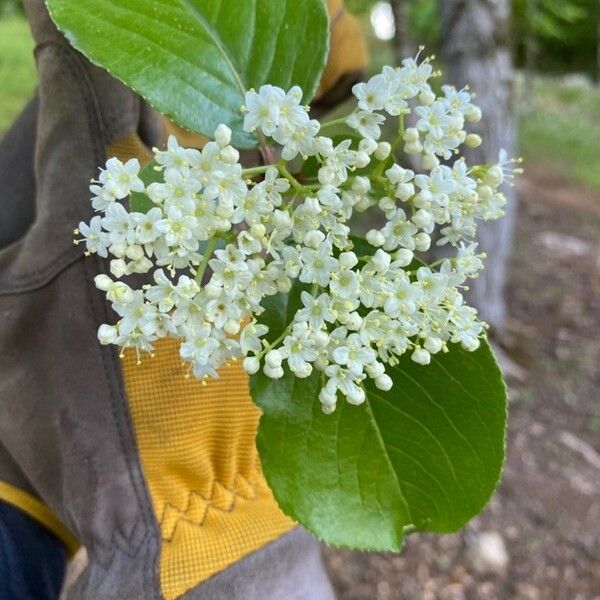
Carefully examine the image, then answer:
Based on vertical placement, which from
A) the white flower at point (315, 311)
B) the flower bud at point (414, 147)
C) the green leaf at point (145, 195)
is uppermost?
the flower bud at point (414, 147)

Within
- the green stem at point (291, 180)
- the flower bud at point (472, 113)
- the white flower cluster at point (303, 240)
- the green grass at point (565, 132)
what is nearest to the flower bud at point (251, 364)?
the white flower cluster at point (303, 240)

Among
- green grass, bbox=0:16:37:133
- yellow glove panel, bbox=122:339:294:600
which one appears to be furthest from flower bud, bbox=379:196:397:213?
green grass, bbox=0:16:37:133

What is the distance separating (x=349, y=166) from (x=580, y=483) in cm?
161

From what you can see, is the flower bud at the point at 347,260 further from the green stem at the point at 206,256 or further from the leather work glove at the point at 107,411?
the leather work glove at the point at 107,411

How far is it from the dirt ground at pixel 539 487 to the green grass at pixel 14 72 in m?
2.41

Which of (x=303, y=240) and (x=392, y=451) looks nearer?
(x=303, y=240)

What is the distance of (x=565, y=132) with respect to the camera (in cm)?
549

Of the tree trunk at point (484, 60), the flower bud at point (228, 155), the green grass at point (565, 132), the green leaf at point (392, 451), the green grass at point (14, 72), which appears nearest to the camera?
the flower bud at point (228, 155)

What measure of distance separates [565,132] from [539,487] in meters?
4.26

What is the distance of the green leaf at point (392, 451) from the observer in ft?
1.76

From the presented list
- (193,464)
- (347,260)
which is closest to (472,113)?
(347,260)

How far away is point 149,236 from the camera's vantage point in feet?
1.38

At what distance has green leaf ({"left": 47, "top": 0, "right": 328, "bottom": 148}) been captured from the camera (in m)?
0.50

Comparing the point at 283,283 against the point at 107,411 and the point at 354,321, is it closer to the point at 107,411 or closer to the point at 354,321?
the point at 354,321
